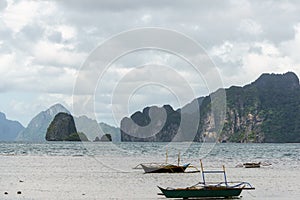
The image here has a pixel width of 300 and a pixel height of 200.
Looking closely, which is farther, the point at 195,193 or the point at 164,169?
the point at 164,169

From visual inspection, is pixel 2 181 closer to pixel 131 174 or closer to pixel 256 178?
pixel 131 174

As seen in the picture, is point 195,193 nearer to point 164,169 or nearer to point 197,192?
point 197,192

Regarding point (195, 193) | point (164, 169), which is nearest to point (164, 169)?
point (164, 169)

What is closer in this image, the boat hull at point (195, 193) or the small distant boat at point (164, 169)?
the boat hull at point (195, 193)

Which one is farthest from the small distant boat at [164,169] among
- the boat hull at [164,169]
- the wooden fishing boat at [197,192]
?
the wooden fishing boat at [197,192]

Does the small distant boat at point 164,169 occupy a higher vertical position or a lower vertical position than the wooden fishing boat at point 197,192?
higher

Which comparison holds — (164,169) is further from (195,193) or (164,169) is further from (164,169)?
(195,193)

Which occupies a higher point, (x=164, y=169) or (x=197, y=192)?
(x=164, y=169)

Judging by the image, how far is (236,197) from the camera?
1702 inches

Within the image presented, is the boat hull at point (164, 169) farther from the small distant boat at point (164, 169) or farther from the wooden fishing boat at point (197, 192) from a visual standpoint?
the wooden fishing boat at point (197, 192)

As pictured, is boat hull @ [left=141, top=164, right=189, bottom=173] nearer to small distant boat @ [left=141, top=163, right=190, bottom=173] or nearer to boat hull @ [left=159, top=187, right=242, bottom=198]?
small distant boat @ [left=141, top=163, right=190, bottom=173]

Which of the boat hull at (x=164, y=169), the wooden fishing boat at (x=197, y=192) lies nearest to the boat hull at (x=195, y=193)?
the wooden fishing boat at (x=197, y=192)

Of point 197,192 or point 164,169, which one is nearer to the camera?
point 197,192

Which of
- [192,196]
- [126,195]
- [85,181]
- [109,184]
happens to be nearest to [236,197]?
[192,196]
